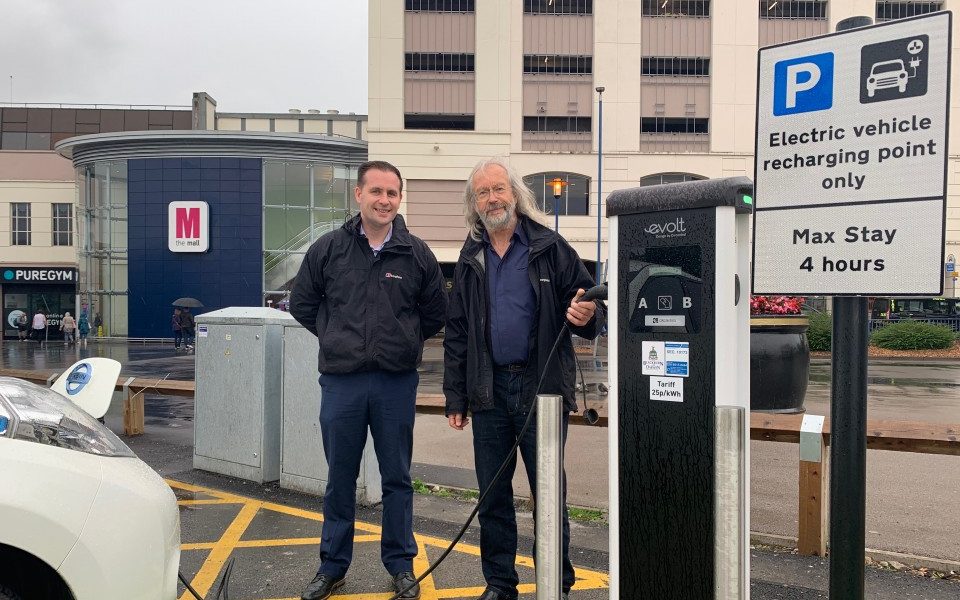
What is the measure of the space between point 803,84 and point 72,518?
9.17ft

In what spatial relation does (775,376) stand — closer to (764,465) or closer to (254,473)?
(764,465)

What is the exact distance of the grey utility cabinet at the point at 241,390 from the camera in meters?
5.70

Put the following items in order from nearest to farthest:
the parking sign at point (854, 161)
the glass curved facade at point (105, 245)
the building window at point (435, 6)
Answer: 1. the parking sign at point (854, 161)
2. the building window at point (435, 6)
3. the glass curved facade at point (105, 245)

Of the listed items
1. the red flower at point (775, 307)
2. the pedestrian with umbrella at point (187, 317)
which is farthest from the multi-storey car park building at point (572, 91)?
the red flower at point (775, 307)

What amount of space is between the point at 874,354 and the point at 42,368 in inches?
936

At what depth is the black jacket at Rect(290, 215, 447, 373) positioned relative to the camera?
3676 mm

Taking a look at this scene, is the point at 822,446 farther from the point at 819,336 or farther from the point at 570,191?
the point at 570,191

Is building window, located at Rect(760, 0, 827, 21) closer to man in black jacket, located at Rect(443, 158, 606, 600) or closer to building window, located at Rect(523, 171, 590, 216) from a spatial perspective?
building window, located at Rect(523, 171, 590, 216)

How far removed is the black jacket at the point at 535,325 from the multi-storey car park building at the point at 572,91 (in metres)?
27.9

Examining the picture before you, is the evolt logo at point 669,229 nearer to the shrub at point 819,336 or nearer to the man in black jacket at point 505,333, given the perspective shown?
the man in black jacket at point 505,333

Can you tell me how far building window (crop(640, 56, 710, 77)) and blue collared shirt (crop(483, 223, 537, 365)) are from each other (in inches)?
1203

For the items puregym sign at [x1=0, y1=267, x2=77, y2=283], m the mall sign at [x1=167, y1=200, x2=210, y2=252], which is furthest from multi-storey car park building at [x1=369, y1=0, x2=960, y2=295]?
puregym sign at [x1=0, y1=267, x2=77, y2=283]

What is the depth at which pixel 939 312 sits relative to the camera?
87.9ft

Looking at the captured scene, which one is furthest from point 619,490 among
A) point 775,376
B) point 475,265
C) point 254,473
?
point 775,376
